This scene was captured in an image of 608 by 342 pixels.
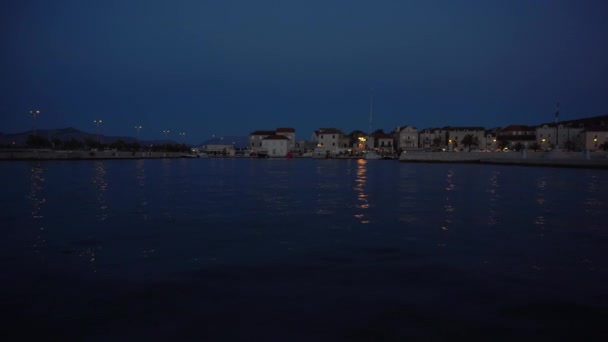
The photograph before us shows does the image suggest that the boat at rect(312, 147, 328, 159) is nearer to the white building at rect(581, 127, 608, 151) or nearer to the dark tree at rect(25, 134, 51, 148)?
the white building at rect(581, 127, 608, 151)

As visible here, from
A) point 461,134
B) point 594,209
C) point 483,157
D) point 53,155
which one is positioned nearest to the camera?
point 594,209

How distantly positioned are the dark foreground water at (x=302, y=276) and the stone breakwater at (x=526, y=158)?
190 ft

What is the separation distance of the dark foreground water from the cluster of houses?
11307 cm

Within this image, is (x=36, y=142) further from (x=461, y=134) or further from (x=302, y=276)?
(x=461, y=134)

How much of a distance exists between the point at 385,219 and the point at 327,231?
3.03 meters

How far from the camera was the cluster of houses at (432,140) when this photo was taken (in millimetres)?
123688

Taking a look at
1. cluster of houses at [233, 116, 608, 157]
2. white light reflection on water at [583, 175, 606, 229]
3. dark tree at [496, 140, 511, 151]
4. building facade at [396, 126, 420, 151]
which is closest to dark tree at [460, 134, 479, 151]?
cluster of houses at [233, 116, 608, 157]

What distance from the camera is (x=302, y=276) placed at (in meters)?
7.31

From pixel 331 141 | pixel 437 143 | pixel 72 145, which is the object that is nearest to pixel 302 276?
pixel 437 143

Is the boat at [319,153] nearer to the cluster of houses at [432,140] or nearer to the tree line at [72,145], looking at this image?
the cluster of houses at [432,140]

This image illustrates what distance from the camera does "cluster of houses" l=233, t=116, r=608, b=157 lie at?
4870 inches

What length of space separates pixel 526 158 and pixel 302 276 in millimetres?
76559

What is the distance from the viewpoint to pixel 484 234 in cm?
1150

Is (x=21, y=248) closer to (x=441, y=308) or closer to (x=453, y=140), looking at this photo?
(x=441, y=308)
